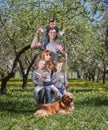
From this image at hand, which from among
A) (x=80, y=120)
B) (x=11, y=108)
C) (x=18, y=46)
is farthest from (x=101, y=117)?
(x=18, y=46)

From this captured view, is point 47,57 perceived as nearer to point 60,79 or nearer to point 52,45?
point 52,45

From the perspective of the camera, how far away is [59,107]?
12500mm

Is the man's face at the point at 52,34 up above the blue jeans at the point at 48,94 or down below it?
above

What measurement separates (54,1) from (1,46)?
14.5m

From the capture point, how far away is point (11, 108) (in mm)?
16109

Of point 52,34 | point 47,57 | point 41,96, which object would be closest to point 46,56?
point 47,57

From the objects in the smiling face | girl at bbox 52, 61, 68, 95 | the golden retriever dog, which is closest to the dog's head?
the golden retriever dog

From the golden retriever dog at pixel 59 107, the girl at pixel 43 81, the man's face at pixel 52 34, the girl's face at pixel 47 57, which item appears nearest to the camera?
the golden retriever dog at pixel 59 107

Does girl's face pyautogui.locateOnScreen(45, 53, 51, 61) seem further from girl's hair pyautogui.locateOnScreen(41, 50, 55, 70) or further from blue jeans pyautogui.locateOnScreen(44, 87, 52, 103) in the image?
blue jeans pyautogui.locateOnScreen(44, 87, 52, 103)

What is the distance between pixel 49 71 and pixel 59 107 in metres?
→ 1.07

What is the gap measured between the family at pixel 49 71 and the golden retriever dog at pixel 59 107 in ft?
1.80

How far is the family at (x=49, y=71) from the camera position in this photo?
1275cm

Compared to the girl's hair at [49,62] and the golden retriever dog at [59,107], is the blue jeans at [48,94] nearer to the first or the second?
the golden retriever dog at [59,107]

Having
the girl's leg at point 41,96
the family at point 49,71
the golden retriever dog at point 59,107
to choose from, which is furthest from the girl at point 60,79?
the golden retriever dog at point 59,107
